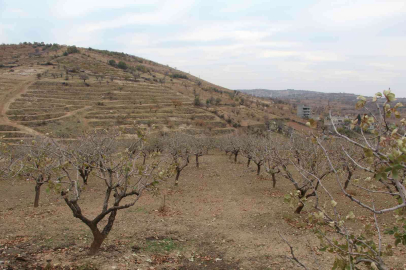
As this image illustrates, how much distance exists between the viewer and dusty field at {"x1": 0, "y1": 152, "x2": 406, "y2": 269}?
6.41 metres

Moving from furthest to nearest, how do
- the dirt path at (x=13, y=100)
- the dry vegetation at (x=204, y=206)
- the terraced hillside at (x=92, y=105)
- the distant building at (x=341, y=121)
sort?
the terraced hillside at (x=92, y=105) → the dirt path at (x=13, y=100) → the dry vegetation at (x=204, y=206) → the distant building at (x=341, y=121)

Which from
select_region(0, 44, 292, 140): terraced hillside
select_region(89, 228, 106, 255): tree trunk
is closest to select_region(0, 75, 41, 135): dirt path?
select_region(0, 44, 292, 140): terraced hillside

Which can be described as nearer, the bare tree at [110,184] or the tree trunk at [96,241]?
the bare tree at [110,184]

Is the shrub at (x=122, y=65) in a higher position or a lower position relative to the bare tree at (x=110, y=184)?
higher

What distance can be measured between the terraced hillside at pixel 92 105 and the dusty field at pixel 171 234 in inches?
800

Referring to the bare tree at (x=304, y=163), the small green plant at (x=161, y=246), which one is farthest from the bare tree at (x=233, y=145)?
the small green plant at (x=161, y=246)

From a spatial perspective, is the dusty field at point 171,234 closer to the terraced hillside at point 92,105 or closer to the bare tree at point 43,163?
the bare tree at point 43,163

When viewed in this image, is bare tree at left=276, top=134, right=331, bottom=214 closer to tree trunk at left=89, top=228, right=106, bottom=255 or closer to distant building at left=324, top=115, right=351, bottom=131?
distant building at left=324, top=115, right=351, bottom=131

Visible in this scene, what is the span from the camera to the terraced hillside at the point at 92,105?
37.8 m

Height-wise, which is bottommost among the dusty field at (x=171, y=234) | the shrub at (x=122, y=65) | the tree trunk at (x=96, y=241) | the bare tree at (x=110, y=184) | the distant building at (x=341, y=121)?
the dusty field at (x=171, y=234)

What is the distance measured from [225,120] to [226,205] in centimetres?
3878

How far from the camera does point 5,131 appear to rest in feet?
109

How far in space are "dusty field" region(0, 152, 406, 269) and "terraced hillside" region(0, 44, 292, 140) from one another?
66.7 ft

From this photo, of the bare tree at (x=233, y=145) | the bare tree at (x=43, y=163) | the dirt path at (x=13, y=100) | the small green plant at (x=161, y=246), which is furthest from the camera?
the dirt path at (x=13, y=100)
